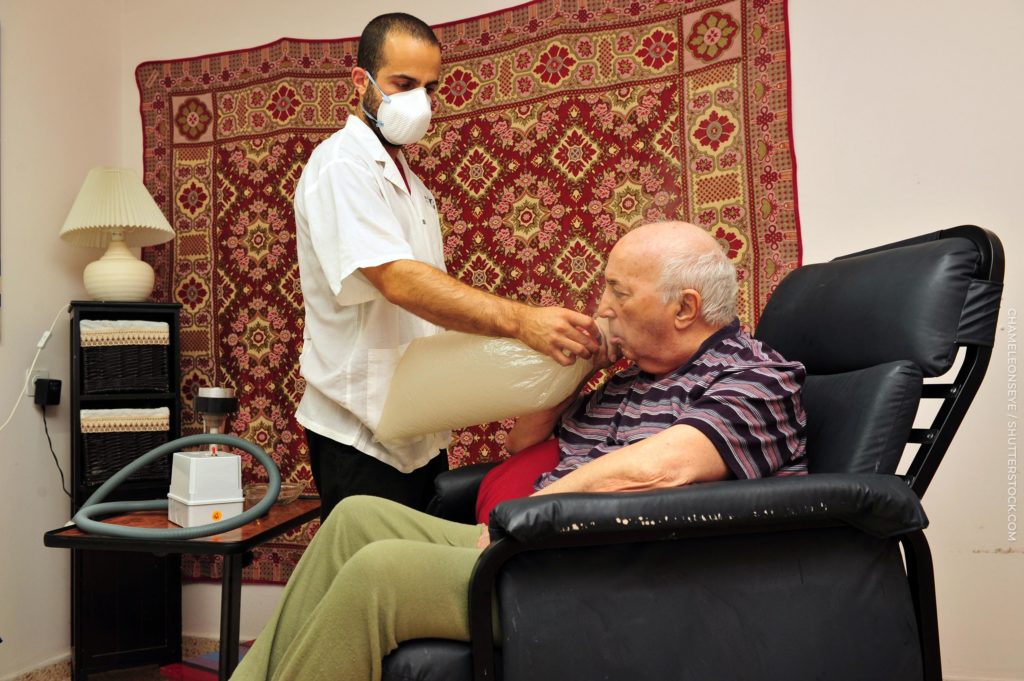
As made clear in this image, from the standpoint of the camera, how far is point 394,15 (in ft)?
6.15

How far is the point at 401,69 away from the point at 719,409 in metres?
1.13

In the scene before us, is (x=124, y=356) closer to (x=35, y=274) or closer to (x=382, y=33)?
(x=35, y=274)

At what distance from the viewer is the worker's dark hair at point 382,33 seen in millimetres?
1861

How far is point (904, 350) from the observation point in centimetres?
137

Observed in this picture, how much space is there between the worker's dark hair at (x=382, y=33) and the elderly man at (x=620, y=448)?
767 mm

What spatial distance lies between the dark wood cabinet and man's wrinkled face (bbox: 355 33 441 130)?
1.36 m

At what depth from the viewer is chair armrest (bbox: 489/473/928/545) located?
106 cm

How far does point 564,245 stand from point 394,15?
1012 millimetres

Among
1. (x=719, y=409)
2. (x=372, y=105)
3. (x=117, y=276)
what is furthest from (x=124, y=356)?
(x=719, y=409)

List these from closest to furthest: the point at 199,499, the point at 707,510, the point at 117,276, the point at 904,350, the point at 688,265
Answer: the point at 707,510 → the point at 904,350 → the point at 688,265 → the point at 199,499 → the point at 117,276

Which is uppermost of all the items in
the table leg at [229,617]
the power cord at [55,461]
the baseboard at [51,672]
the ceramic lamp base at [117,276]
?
the ceramic lamp base at [117,276]

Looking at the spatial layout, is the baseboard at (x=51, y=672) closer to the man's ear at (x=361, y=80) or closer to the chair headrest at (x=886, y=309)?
the man's ear at (x=361, y=80)

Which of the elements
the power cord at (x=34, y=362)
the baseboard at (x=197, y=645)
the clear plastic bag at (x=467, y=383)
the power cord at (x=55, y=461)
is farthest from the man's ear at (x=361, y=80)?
the baseboard at (x=197, y=645)

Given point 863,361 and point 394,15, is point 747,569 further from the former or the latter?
point 394,15
